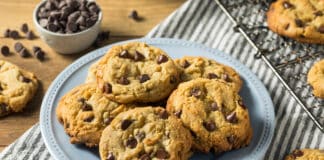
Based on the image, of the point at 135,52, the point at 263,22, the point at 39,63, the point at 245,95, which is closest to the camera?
the point at 135,52

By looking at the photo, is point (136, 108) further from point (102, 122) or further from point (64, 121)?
point (64, 121)

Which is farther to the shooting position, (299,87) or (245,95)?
(299,87)

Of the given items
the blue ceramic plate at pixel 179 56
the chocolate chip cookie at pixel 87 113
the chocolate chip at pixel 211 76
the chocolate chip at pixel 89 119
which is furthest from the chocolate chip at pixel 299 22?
the chocolate chip at pixel 89 119

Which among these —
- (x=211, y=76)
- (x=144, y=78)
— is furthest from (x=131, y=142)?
(x=211, y=76)

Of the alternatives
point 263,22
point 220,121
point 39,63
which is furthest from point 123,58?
point 263,22

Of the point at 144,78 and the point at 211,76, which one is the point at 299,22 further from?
the point at 144,78

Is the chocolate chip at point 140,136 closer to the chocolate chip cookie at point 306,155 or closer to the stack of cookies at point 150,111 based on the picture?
the stack of cookies at point 150,111
